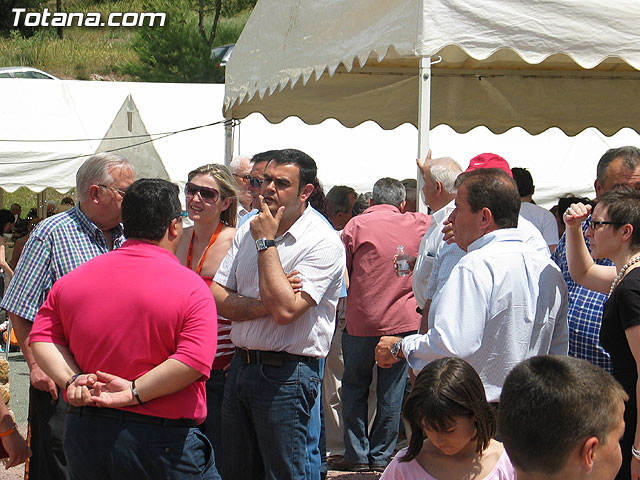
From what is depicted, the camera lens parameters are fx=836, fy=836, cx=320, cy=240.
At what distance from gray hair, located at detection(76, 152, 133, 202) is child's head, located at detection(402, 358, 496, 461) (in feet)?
6.22

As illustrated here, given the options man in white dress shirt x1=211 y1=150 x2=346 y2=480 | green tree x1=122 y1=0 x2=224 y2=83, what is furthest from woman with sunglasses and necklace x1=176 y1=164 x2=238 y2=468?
green tree x1=122 y1=0 x2=224 y2=83

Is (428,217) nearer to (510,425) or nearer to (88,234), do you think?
(88,234)

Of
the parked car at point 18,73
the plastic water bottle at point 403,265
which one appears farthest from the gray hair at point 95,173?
the parked car at point 18,73

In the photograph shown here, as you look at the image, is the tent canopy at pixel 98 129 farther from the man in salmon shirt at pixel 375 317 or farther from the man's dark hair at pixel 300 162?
the man's dark hair at pixel 300 162

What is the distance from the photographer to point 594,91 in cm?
726

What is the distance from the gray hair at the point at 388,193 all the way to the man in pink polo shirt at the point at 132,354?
3.48 m

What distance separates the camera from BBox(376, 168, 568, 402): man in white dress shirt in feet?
9.72

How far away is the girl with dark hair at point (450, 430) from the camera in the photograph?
2.58m

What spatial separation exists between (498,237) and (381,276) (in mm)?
2912

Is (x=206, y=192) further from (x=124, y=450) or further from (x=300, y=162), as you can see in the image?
(x=124, y=450)

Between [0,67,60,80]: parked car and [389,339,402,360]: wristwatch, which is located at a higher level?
[0,67,60,80]: parked car

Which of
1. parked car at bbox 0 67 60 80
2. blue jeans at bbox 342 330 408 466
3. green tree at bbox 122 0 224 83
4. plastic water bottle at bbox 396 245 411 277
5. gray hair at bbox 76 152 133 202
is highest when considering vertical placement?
green tree at bbox 122 0 224 83

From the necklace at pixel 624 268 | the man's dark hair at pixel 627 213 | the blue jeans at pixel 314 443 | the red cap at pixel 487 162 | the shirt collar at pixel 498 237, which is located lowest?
the blue jeans at pixel 314 443

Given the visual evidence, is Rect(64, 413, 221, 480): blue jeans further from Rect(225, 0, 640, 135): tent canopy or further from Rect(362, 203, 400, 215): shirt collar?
Rect(362, 203, 400, 215): shirt collar
